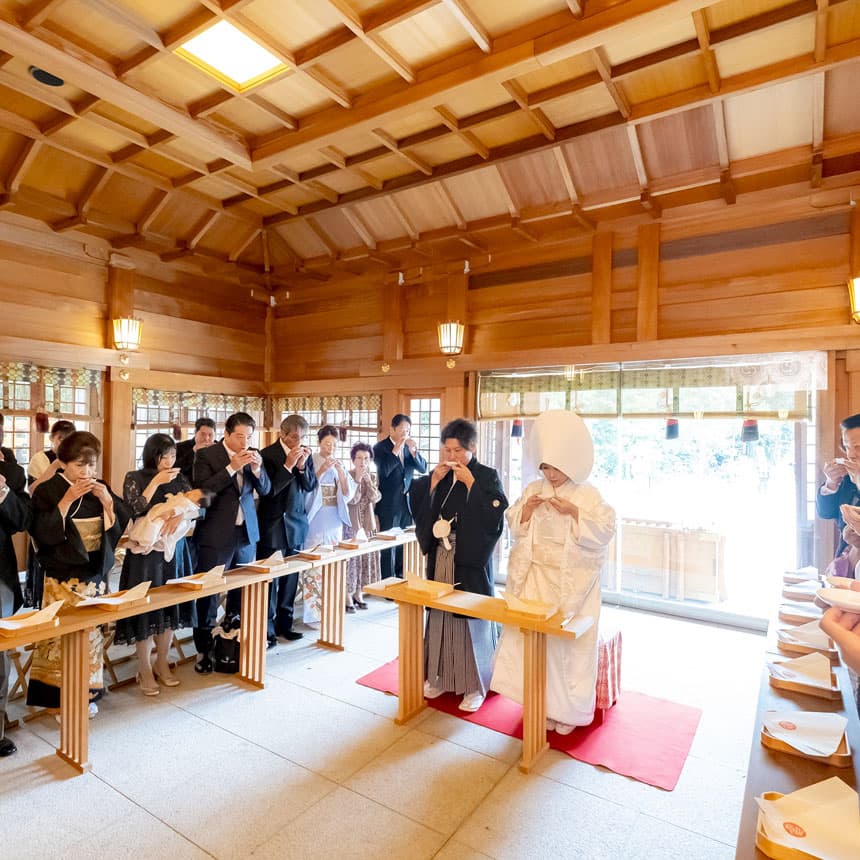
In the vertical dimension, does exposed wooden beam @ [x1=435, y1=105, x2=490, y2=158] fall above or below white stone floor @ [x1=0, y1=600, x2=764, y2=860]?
above

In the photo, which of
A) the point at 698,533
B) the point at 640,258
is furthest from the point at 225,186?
the point at 698,533

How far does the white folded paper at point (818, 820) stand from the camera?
136cm

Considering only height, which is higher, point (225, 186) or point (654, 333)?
point (225, 186)

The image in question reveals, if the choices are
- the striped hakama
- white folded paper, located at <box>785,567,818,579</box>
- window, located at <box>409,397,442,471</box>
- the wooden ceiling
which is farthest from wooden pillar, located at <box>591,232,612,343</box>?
the striped hakama

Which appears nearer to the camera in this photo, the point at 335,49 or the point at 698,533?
the point at 335,49

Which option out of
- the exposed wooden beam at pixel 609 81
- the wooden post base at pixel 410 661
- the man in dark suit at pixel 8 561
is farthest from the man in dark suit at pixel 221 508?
the exposed wooden beam at pixel 609 81

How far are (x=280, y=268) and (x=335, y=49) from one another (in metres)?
4.46

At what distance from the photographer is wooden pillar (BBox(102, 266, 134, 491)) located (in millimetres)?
6211

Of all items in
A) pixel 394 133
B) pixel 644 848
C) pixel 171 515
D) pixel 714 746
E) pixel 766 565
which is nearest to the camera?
pixel 644 848

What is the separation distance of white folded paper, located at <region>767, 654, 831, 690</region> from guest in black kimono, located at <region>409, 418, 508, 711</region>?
1667 mm

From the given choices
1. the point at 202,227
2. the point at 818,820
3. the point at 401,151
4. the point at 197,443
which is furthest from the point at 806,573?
the point at 202,227

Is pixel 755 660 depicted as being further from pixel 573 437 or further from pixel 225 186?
pixel 225 186

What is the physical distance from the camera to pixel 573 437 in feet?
10.5

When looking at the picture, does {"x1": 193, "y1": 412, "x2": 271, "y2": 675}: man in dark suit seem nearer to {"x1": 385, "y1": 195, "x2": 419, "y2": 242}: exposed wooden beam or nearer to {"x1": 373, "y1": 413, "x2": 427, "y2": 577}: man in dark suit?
{"x1": 373, "y1": 413, "x2": 427, "y2": 577}: man in dark suit
